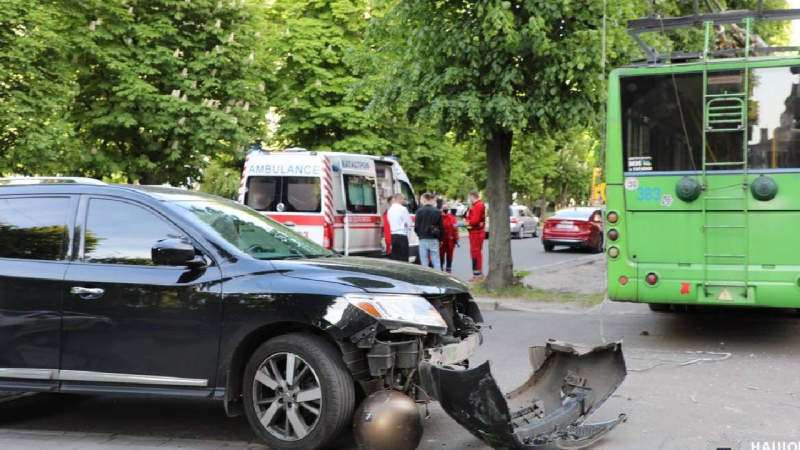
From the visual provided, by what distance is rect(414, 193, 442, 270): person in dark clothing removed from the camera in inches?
657

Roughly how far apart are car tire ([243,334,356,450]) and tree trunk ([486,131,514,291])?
952 centimetres

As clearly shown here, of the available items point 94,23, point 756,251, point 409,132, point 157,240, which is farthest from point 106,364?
point 409,132

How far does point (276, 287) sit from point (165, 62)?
21772 millimetres

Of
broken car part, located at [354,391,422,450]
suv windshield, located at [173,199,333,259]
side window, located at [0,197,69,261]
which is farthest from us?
side window, located at [0,197,69,261]

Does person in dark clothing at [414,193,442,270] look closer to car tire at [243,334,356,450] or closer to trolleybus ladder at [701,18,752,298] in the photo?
trolleybus ladder at [701,18,752,298]

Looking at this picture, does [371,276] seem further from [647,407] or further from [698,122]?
[698,122]

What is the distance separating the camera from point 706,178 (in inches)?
359

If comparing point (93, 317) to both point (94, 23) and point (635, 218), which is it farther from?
point (94, 23)

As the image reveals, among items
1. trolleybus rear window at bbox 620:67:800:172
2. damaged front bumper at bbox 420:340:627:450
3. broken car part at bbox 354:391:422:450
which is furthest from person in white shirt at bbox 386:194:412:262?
broken car part at bbox 354:391:422:450

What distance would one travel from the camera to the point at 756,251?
29.3 feet

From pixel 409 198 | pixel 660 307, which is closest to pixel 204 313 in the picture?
pixel 660 307

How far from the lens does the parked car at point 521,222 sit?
141ft

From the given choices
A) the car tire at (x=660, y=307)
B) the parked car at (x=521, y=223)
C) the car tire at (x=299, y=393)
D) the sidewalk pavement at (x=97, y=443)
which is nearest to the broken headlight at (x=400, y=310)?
the car tire at (x=299, y=393)

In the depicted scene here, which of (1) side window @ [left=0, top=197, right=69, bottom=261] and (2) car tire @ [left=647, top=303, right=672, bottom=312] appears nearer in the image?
(1) side window @ [left=0, top=197, right=69, bottom=261]
